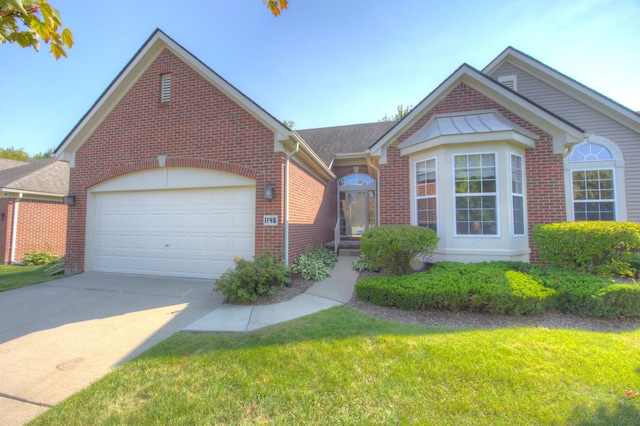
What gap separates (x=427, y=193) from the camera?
25.4 ft

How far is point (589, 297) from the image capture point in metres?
4.66

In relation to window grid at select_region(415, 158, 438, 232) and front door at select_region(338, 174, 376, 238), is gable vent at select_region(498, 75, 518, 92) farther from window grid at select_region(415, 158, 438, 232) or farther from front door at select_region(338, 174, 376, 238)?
front door at select_region(338, 174, 376, 238)

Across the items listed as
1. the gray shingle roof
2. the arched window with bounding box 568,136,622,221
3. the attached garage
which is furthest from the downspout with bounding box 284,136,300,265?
the arched window with bounding box 568,136,622,221

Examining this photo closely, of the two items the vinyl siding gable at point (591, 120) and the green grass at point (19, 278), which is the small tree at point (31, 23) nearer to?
the green grass at point (19, 278)

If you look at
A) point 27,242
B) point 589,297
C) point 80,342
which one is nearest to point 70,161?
point 27,242

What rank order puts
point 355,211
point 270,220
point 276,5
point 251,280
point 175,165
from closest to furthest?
point 276,5, point 251,280, point 270,220, point 175,165, point 355,211

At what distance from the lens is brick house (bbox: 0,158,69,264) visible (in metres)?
11.7

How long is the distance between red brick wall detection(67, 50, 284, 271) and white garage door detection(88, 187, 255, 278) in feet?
1.76

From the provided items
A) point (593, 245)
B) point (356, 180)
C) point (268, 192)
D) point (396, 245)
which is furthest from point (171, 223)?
point (593, 245)

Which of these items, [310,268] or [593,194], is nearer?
[310,268]

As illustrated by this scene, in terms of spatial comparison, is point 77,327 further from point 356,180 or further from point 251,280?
point 356,180

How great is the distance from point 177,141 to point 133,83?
2.70 metres

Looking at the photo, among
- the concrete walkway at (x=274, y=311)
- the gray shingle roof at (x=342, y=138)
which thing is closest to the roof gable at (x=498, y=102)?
the concrete walkway at (x=274, y=311)

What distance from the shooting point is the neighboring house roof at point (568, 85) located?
8.88 metres
